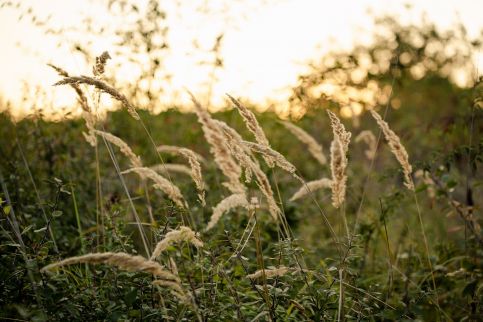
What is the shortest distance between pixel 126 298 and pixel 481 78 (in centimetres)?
223

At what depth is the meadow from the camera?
6.57 feet

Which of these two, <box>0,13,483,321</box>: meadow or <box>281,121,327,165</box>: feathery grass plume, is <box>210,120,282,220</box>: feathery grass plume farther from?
<box>281,121,327,165</box>: feathery grass plume

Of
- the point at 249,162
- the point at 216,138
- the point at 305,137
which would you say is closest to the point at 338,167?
the point at 249,162

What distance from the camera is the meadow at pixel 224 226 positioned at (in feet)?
6.57

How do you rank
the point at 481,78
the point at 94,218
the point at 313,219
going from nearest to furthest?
the point at 481,78 → the point at 94,218 → the point at 313,219

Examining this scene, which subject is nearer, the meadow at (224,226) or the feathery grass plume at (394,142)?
the meadow at (224,226)

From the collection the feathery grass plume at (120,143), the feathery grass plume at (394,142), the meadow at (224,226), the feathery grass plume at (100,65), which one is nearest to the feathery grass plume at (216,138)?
the meadow at (224,226)

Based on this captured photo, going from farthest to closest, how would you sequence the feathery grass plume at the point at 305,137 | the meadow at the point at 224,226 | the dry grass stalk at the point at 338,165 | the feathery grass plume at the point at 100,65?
the feathery grass plume at the point at 305,137 < the feathery grass plume at the point at 100,65 < the meadow at the point at 224,226 < the dry grass stalk at the point at 338,165

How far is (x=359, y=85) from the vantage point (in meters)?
4.16

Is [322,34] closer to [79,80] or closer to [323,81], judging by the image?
[323,81]

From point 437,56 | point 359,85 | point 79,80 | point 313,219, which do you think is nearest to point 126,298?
point 79,80

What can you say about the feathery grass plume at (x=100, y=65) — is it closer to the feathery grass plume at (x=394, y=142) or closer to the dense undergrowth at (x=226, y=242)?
the dense undergrowth at (x=226, y=242)

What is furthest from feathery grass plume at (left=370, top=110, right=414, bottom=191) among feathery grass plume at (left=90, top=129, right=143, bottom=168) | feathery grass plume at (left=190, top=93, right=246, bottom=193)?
feathery grass plume at (left=90, top=129, right=143, bottom=168)

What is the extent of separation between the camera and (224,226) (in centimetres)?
373
